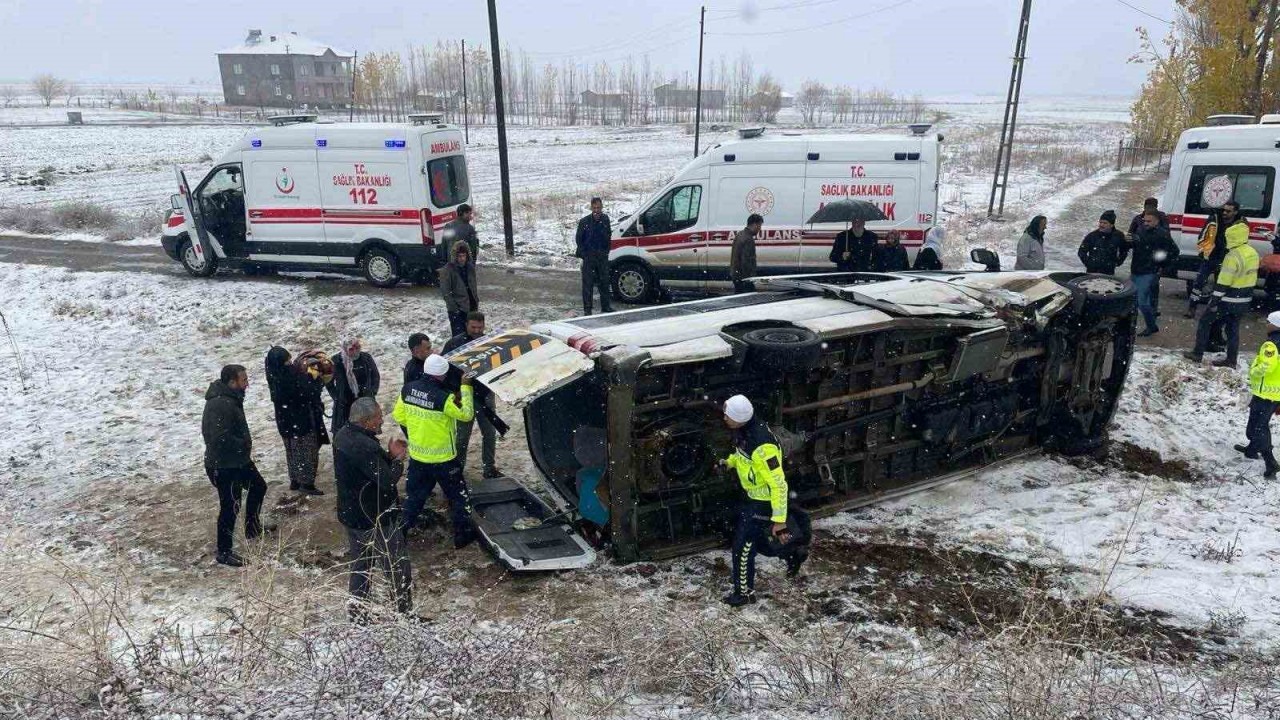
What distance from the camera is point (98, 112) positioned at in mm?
68438

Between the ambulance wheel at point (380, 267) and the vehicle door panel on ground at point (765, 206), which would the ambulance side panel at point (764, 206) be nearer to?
the vehicle door panel on ground at point (765, 206)

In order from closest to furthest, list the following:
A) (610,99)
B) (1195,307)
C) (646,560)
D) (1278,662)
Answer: (1278,662) < (646,560) < (1195,307) < (610,99)

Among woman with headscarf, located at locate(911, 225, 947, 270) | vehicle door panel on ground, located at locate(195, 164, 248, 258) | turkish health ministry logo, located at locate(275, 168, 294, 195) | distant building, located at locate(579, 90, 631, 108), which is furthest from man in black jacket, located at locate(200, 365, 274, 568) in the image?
distant building, located at locate(579, 90, 631, 108)

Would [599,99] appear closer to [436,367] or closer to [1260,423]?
[1260,423]

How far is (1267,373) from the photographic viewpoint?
276 inches

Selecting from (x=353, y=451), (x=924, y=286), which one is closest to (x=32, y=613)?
(x=353, y=451)

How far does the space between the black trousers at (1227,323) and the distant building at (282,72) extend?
91088mm

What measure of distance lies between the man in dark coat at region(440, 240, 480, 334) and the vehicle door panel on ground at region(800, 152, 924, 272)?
5038 mm

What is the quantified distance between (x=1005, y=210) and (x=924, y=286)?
16772mm

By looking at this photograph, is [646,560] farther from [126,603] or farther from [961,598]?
[126,603]

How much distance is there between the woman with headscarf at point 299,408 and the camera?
6656 millimetres

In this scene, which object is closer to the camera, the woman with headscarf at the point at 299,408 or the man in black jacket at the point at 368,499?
the man in black jacket at the point at 368,499

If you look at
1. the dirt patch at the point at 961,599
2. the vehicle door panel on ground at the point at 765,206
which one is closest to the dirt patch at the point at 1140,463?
the dirt patch at the point at 961,599

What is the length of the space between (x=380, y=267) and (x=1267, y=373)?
11.7 metres
